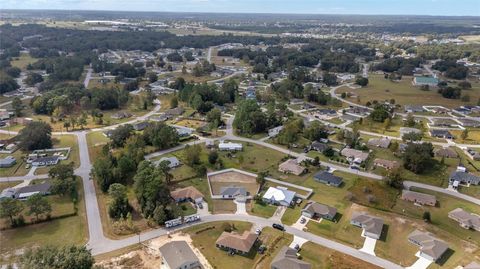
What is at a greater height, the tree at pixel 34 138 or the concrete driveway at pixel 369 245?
the tree at pixel 34 138

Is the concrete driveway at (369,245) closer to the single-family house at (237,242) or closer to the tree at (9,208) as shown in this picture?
the single-family house at (237,242)

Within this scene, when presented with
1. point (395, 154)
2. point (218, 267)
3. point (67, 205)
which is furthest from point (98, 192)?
point (395, 154)

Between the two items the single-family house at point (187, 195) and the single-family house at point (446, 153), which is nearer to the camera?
the single-family house at point (187, 195)

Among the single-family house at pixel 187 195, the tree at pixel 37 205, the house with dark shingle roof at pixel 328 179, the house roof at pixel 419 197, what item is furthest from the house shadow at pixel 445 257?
the tree at pixel 37 205

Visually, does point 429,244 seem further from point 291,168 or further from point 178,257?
point 178,257

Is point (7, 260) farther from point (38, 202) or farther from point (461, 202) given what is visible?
point (461, 202)

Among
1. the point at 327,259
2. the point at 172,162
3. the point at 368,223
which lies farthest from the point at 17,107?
the point at 368,223

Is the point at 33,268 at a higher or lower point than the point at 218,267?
higher
